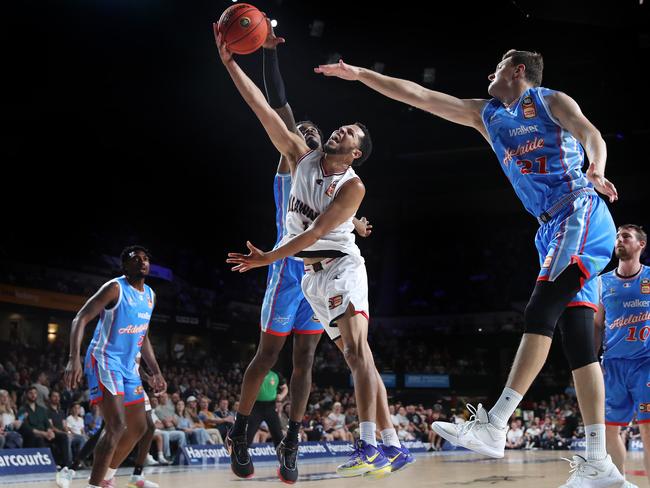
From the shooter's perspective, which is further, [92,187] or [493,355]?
[493,355]

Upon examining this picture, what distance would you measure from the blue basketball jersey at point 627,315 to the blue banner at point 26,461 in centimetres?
715


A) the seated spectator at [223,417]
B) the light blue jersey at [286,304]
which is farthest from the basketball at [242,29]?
the seated spectator at [223,417]

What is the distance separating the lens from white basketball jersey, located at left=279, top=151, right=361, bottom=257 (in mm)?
4840

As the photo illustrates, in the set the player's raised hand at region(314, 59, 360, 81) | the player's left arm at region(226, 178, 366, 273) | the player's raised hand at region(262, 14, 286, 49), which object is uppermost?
the player's raised hand at region(262, 14, 286, 49)

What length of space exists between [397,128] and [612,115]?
19.2ft

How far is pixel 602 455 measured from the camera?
3.68 m

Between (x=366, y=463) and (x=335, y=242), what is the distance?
1408 mm

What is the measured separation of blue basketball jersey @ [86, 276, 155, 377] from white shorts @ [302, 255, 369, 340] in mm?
2720

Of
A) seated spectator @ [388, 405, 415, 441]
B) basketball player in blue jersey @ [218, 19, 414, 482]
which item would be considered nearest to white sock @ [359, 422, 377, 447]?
basketball player in blue jersey @ [218, 19, 414, 482]

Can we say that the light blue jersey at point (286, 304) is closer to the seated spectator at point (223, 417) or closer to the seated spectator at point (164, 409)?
the seated spectator at point (164, 409)

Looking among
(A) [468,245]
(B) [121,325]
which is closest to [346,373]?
(A) [468,245]

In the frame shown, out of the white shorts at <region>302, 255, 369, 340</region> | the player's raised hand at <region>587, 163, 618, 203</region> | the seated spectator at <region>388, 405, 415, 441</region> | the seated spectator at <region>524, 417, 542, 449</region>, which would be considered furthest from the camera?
the seated spectator at <region>524, 417, 542, 449</region>

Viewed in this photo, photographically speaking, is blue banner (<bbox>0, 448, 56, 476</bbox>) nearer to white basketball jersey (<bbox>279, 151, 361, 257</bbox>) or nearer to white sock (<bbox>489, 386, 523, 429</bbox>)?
white basketball jersey (<bbox>279, 151, 361, 257</bbox>)

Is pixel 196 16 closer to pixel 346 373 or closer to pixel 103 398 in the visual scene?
pixel 103 398
